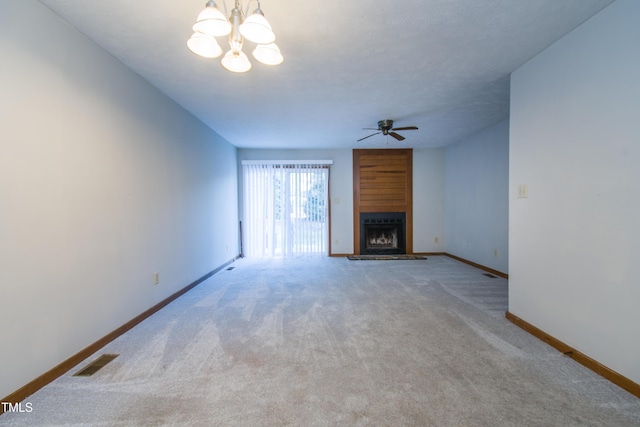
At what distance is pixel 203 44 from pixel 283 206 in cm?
416

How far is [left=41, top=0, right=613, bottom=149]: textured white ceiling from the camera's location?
1597 mm

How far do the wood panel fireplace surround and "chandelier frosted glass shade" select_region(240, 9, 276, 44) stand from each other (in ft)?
14.6

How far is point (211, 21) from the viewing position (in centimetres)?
126

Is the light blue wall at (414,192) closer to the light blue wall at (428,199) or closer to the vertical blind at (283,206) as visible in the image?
the light blue wall at (428,199)

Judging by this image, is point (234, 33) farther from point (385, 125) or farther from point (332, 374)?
point (385, 125)

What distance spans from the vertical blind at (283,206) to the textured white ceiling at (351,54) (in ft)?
6.25

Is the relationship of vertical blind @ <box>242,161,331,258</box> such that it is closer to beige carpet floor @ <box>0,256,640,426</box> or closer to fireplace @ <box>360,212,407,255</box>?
fireplace @ <box>360,212,407,255</box>

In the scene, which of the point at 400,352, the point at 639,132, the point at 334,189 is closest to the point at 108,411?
the point at 400,352

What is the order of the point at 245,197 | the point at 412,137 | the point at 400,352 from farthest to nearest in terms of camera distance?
the point at 245,197, the point at 412,137, the point at 400,352

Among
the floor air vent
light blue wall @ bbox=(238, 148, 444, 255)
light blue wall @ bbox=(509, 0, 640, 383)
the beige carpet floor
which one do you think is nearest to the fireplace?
light blue wall @ bbox=(238, 148, 444, 255)

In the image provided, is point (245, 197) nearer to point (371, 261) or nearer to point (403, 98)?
point (371, 261)

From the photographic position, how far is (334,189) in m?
5.66

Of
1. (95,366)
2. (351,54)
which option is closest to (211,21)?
(351,54)

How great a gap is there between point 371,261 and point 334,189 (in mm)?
1738
